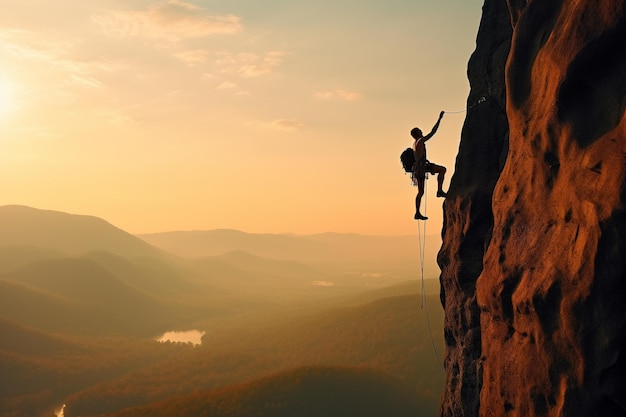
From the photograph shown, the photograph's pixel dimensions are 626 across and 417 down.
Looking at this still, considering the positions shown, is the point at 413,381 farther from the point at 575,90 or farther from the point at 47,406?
the point at 575,90

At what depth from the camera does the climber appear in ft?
64.0

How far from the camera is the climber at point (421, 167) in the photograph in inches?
768

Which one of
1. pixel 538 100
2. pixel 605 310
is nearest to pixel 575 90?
pixel 538 100

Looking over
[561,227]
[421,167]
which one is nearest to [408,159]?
[421,167]

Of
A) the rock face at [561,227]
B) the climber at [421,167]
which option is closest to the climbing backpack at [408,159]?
the climber at [421,167]

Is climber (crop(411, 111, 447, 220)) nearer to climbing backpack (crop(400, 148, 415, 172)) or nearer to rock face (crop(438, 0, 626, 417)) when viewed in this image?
climbing backpack (crop(400, 148, 415, 172))

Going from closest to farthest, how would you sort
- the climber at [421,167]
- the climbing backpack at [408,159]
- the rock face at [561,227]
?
the rock face at [561,227], the climber at [421,167], the climbing backpack at [408,159]

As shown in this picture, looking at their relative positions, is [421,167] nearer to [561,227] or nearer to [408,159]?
[408,159]

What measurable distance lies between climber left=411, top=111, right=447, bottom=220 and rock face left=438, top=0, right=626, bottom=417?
3540 millimetres

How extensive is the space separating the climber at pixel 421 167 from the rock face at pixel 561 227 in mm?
3540

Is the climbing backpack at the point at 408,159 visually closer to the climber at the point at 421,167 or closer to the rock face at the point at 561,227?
the climber at the point at 421,167

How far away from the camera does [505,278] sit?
1528cm

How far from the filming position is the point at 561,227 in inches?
504

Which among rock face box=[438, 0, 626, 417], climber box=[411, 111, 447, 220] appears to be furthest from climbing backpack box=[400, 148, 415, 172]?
rock face box=[438, 0, 626, 417]
